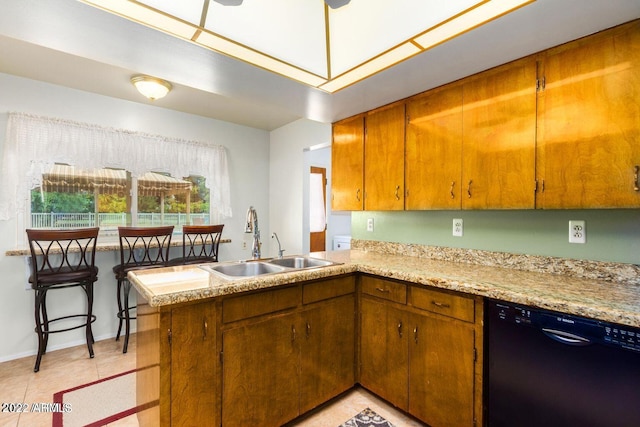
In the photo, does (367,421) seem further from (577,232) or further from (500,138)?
(500,138)

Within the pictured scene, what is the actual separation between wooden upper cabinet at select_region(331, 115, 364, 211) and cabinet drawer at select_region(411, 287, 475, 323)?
1.07 m

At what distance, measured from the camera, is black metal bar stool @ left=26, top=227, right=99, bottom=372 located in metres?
2.42

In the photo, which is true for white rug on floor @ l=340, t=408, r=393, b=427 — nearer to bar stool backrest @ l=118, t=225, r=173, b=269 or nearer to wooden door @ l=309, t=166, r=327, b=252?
bar stool backrest @ l=118, t=225, r=173, b=269

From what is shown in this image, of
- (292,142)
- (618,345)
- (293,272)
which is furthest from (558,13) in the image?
(292,142)

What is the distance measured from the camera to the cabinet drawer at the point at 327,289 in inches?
71.3

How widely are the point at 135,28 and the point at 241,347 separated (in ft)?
5.55

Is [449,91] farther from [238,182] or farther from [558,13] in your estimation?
[238,182]

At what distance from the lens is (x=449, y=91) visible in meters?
2.03

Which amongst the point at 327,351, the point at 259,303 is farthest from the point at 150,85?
the point at 327,351

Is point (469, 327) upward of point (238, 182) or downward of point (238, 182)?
downward

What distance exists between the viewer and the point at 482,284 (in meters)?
1.51

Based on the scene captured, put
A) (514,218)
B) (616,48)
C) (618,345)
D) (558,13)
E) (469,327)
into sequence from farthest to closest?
1. (514,218)
2. (469,327)
3. (616,48)
4. (558,13)
5. (618,345)

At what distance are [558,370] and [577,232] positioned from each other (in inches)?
33.6

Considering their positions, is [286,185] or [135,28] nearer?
[135,28]
